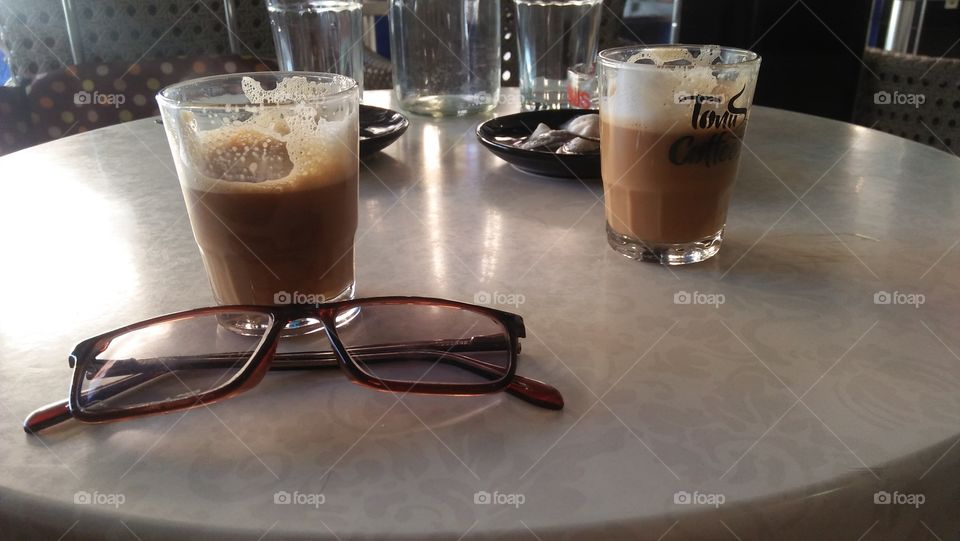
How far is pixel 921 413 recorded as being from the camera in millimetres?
405

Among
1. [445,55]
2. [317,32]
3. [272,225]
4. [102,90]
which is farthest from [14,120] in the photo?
[272,225]

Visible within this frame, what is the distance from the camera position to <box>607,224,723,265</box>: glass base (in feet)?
2.05

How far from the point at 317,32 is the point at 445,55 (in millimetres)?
227

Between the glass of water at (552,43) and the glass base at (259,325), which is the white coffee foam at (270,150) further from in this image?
the glass of water at (552,43)

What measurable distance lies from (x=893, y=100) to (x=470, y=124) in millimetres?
903

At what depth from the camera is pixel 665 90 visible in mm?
573

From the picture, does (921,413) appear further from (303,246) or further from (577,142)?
(577,142)

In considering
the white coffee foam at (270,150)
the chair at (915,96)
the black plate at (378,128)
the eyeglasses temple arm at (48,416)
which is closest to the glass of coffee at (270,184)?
the white coffee foam at (270,150)

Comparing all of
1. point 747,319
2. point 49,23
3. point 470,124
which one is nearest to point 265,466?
point 747,319

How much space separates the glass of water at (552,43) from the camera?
1.26 metres

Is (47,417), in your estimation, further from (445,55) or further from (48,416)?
(445,55)

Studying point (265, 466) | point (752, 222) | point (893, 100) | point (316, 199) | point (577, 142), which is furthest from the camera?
point (893, 100)

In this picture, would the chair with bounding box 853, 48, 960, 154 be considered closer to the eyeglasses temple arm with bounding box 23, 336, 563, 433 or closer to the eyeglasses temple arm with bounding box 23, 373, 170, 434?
the eyeglasses temple arm with bounding box 23, 336, 563, 433

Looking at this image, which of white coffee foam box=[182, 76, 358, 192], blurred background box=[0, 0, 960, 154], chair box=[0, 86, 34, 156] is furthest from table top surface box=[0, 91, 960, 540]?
chair box=[0, 86, 34, 156]
